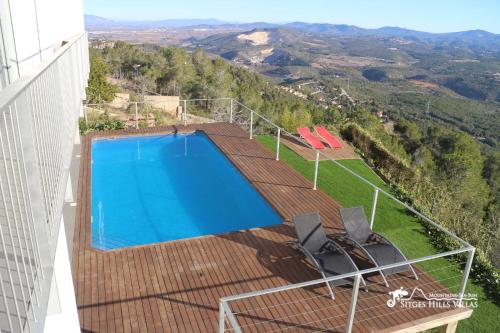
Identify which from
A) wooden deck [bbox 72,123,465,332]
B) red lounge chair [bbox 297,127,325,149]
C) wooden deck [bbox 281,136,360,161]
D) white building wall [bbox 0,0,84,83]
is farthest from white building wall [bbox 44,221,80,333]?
red lounge chair [bbox 297,127,325,149]

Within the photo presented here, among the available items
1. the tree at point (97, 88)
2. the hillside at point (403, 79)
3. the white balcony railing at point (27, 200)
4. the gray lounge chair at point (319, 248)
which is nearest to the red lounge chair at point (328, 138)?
the gray lounge chair at point (319, 248)

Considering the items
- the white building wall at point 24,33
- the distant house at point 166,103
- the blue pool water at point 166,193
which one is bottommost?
the distant house at point 166,103

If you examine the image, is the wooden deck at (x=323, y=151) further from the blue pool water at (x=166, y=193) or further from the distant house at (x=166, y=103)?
the distant house at (x=166, y=103)

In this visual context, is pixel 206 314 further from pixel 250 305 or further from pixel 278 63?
pixel 278 63

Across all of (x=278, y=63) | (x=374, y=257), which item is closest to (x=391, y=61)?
(x=278, y=63)

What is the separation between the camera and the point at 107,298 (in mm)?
4855

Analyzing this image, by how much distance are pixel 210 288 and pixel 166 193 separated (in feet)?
15.1

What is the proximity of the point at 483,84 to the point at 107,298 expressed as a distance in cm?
13754

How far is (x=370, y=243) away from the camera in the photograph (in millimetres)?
6230

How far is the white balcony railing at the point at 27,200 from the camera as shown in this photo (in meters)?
1.63

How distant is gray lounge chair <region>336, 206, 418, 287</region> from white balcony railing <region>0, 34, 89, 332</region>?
427cm

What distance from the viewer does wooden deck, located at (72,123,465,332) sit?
4.60 meters

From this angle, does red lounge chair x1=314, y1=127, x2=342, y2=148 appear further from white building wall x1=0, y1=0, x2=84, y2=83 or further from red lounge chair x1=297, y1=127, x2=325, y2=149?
white building wall x1=0, y1=0, x2=84, y2=83

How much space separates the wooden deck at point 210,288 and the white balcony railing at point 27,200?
203cm
